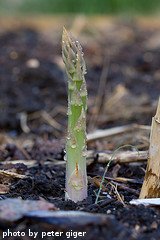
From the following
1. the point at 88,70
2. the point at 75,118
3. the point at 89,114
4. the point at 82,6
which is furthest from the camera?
the point at 82,6

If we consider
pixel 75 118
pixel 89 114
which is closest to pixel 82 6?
pixel 89 114

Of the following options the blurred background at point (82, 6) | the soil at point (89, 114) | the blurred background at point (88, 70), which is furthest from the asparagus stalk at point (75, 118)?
the blurred background at point (82, 6)

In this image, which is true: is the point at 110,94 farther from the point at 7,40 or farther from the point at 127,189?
the point at 127,189

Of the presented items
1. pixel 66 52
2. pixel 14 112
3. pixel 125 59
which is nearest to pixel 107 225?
pixel 66 52

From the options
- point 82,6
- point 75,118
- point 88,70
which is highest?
point 82,6

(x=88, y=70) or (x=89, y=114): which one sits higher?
(x=88, y=70)

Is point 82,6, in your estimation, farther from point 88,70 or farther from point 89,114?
point 89,114

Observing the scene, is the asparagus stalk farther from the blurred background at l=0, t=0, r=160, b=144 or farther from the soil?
the blurred background at l=0, t=0, r=160, b=144

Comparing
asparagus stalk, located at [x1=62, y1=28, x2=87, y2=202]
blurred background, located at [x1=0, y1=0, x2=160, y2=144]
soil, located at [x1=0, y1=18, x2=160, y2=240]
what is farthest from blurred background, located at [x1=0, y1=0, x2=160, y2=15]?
asparagus stalk, located at [x1=62, y1=28, x2=87, y2=202]
